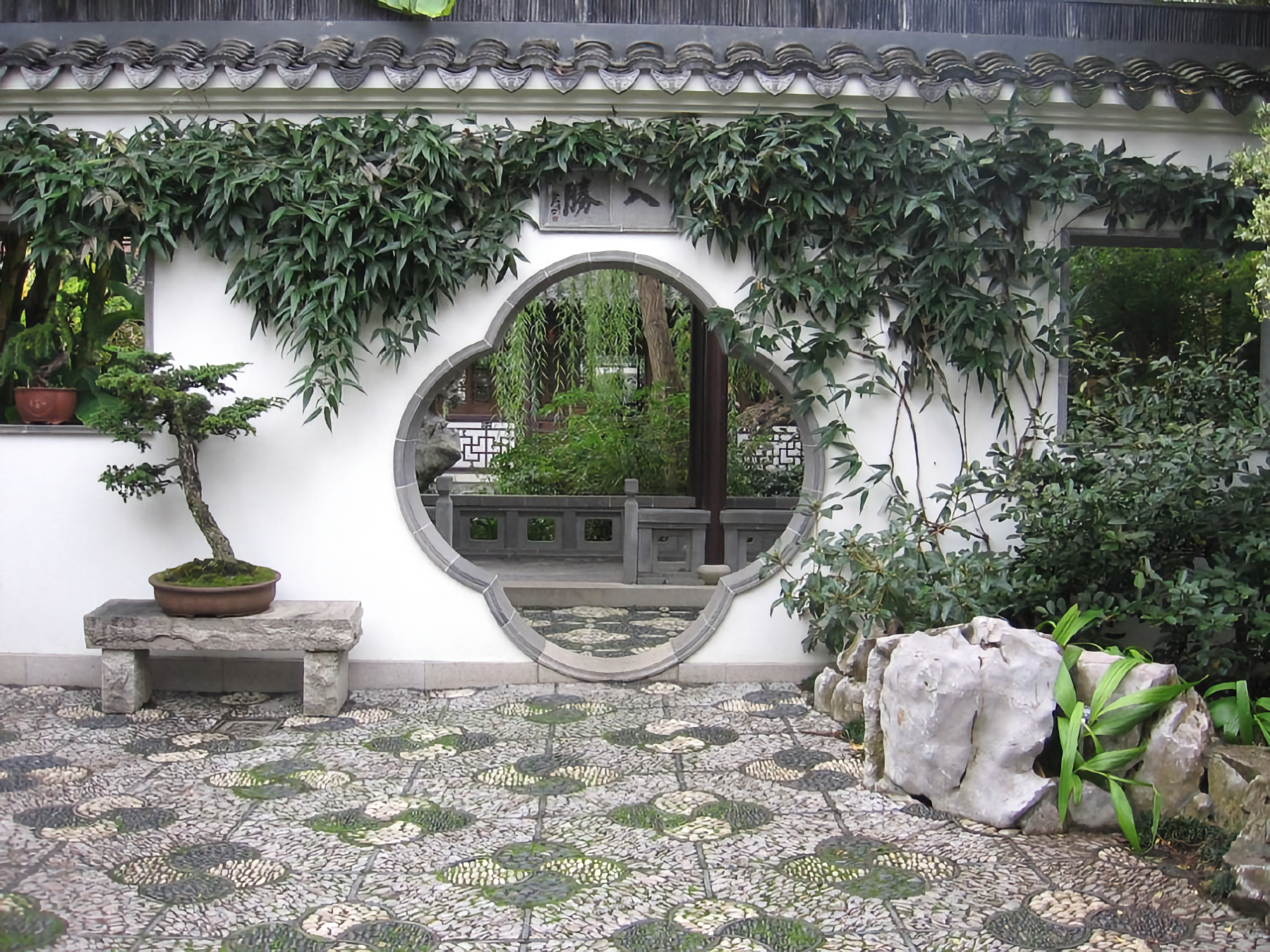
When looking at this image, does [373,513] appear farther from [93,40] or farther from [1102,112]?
[1102,112]

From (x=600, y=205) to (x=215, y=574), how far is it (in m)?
2.64

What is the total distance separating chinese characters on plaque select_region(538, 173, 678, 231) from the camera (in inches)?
232

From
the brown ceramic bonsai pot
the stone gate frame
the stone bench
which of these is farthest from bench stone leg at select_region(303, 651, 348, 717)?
the stone gate frame

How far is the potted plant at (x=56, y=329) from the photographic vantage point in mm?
5945

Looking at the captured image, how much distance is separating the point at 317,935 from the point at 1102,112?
5.19 meters

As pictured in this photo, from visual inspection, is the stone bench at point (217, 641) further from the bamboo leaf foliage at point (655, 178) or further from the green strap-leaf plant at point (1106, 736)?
the green strap-leaf plant at point (1106, 736)

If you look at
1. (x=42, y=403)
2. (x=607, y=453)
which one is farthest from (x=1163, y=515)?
(x=607, y=453)

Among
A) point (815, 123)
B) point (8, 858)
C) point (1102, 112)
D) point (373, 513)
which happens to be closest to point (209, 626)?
point (373, 513)

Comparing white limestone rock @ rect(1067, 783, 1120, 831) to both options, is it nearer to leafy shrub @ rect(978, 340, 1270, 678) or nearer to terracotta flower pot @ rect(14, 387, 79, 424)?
leafy shrub @ rect(978, 340, 1270, 678)

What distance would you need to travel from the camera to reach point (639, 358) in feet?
44.3

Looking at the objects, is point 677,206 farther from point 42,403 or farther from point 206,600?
point 42,403

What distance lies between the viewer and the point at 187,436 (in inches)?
219

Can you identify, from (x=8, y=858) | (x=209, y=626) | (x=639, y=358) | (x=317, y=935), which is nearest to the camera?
(x=317, y=935)

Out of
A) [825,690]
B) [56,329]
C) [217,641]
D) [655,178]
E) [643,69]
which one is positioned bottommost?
[825,690]
